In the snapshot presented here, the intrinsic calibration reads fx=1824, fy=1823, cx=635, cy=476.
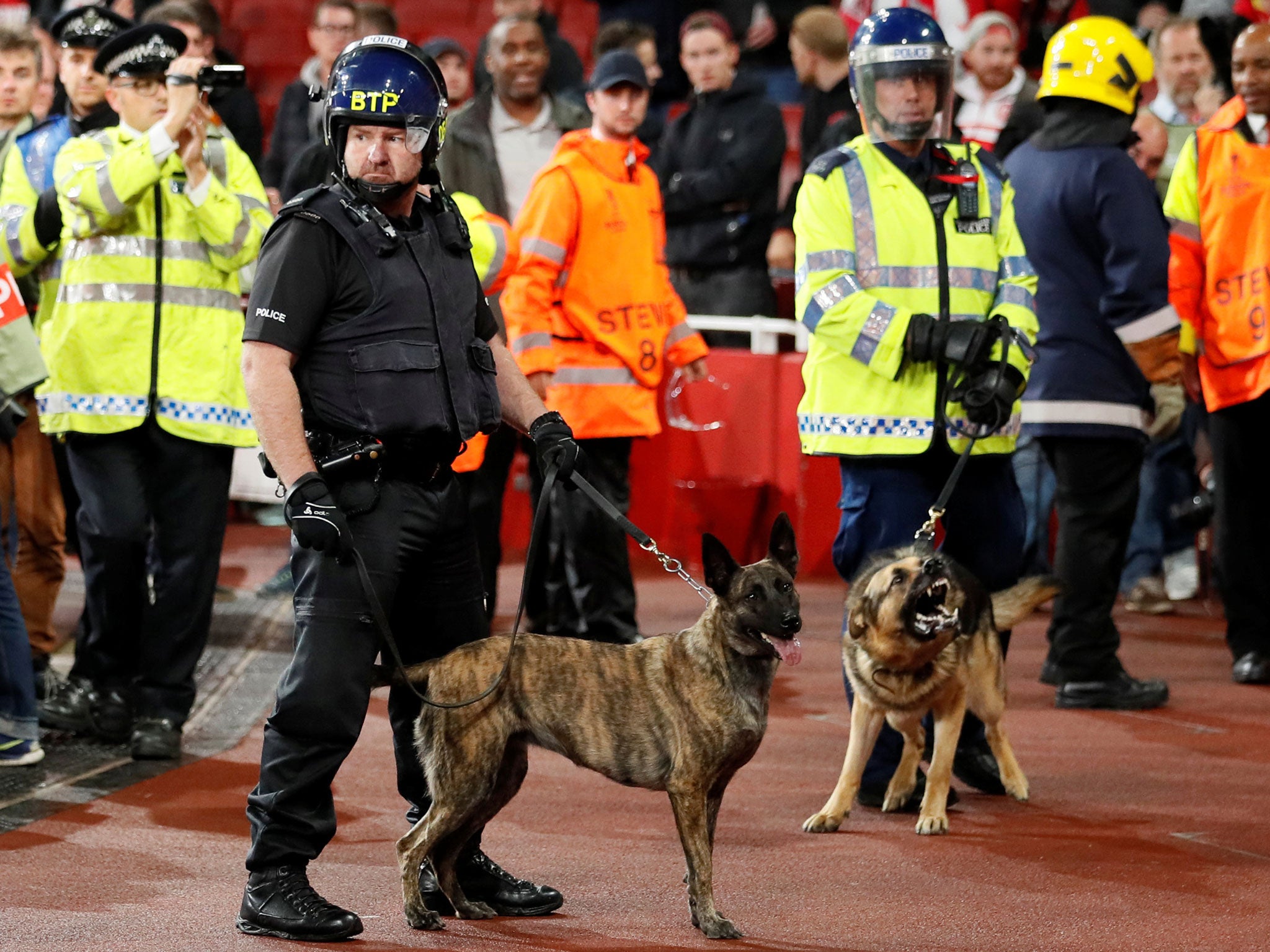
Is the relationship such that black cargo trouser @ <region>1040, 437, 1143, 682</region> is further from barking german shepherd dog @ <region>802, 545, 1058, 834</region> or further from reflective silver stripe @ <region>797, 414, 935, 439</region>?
reflective silver stripe @ <region>797, 414, 935, 439</region>

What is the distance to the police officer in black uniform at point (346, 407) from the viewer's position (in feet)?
13.8

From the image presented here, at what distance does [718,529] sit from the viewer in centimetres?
1009

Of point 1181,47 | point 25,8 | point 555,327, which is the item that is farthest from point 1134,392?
point 25,8

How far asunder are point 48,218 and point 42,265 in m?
0.39

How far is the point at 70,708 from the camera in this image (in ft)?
21.8

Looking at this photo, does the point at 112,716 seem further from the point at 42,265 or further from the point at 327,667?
the point at 327,667

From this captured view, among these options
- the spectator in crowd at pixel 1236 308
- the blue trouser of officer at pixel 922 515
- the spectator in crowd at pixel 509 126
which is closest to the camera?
the blue trouser of officer at pixel 922 515

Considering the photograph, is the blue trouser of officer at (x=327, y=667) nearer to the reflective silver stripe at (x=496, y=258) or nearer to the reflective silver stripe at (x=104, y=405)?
the reflective silver stripe at (x=104, y=405)

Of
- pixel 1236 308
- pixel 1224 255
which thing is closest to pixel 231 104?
pixel 1224 255

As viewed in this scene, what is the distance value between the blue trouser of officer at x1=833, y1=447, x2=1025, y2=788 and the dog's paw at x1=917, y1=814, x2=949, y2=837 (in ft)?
1.23

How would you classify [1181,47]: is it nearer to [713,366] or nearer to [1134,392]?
[713,366]

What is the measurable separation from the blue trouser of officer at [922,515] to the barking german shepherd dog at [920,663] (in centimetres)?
9

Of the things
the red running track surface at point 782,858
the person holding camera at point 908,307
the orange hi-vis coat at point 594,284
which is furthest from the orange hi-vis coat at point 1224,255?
the orange hi-vis coat at point 594,284

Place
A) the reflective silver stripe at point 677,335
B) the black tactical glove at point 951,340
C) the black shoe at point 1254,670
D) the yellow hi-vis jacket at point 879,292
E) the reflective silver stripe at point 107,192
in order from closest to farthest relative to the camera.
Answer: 1. the black tactical glove at point 951,340
2. the yellow hi-vis jacket at point 879,292
3. the reflective silver stripe at point 107,192
4. the black shoe at point 1254,670
5. the reflective silver stripe at point 677,335
